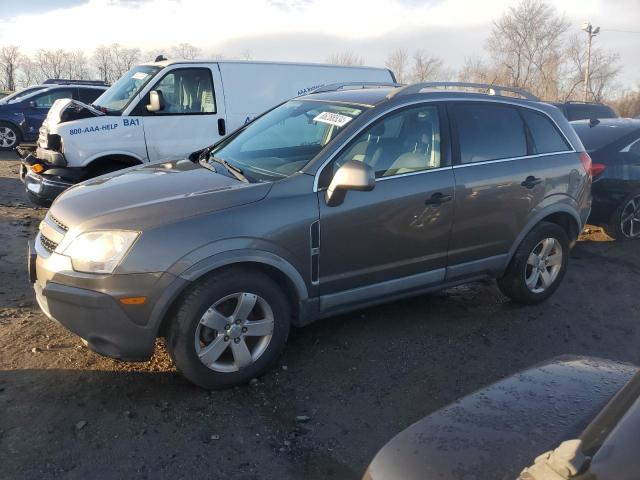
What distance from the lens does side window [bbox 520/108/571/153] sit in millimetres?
4641

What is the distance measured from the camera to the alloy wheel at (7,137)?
548 inches

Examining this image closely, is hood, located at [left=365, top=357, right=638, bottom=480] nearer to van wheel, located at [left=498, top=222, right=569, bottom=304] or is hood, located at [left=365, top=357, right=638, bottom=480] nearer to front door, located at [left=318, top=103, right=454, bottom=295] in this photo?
front door, located at [left=318, top=103, right=454, bottom=295]

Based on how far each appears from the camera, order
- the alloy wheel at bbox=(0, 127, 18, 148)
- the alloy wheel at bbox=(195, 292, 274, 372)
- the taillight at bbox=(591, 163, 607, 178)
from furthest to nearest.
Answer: the alloy wheel at bbox=(0, 127, 18, 148) < the taillight at bbox=(591, 163, 607, 178) < the alloy wheel at bbox=(195, 292, 274, 372)

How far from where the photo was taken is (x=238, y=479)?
2.66 m

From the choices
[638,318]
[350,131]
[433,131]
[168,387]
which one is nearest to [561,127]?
[433,131]

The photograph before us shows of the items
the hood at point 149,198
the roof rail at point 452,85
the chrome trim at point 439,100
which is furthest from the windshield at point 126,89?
the chrome trim at point 439,100

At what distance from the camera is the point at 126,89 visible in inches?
289

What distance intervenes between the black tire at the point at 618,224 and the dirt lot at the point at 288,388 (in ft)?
6.17

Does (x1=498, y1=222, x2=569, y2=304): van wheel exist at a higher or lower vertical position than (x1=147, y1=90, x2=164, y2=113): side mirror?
lower

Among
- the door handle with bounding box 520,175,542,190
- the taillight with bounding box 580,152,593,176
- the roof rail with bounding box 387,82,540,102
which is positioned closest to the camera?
the roof rail with bounding box 387,82,540,102

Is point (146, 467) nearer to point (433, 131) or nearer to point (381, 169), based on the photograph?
point (381, 169)

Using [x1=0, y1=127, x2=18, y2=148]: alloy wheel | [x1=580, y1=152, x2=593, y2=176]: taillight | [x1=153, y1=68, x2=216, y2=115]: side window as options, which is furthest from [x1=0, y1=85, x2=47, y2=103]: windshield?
[x1=580, y1=152, x2=593, y2=176]: taillight

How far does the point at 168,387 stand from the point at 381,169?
198 cm

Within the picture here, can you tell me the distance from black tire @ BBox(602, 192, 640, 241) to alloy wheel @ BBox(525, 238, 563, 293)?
2425 millimetres
